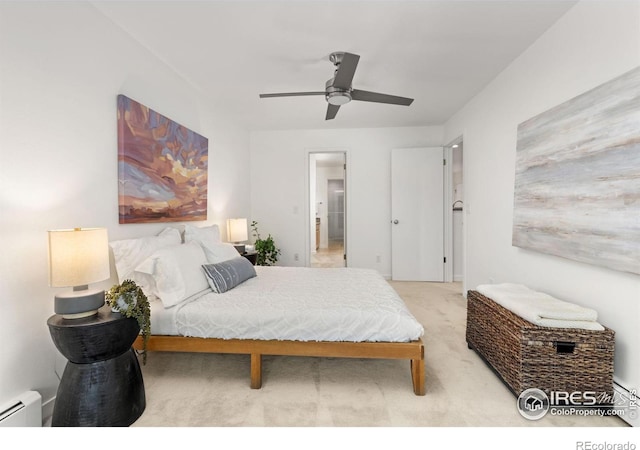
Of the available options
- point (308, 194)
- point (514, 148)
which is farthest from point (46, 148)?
point (308, 194)

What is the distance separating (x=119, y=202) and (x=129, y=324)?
103cm

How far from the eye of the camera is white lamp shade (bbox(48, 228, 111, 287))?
4.89 ft

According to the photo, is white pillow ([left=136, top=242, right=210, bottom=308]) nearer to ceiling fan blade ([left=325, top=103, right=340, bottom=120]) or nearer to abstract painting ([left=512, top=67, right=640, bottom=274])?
ceiling fan blade ([left=325, top=103, right=340, bottom=120])

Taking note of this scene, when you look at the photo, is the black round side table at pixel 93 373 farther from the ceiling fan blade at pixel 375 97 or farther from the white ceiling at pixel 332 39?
the ceiling fan blade at pixel 375 97

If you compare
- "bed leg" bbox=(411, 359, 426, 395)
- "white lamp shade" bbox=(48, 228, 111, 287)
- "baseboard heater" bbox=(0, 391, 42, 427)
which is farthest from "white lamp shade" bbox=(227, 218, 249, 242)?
"bed leg" bbox=(411, 359, 426, 395)

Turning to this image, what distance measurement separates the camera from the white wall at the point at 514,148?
1662 millimetres

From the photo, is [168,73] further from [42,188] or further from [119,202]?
[42,188]

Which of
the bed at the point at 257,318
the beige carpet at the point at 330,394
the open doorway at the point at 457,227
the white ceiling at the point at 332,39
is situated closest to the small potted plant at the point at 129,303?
the bed at the point at 257,318

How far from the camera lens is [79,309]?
5.14 feet

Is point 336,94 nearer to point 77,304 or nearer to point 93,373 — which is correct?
point 77,304

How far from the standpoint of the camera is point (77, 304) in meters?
1.56

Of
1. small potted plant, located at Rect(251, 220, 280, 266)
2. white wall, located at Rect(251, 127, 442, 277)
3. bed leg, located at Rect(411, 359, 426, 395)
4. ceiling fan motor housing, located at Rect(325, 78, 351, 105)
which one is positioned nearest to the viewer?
bed leg, located at Rect(411, 359, 426, 395)

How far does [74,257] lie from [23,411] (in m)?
0.80

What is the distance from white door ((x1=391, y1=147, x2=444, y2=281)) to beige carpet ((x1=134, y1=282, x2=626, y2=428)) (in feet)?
7.80
